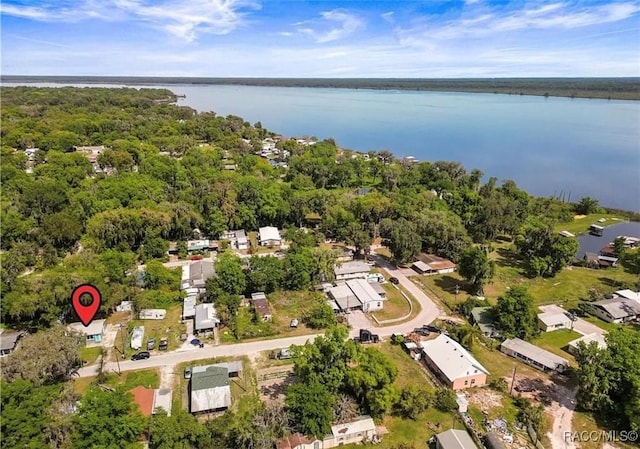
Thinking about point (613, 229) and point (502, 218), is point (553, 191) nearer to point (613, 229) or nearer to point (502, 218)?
point (613, 229)

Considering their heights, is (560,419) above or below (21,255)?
below

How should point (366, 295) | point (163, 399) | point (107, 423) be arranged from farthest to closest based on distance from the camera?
point (366, 295)
point (163, 399)
point (107, 423)

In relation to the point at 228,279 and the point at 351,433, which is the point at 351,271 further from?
the point at 351,433

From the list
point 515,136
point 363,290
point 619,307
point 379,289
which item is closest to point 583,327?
point 619,307

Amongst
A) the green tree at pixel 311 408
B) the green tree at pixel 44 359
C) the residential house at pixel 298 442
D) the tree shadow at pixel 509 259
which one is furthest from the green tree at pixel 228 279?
the tree shadow at pixel 509 259

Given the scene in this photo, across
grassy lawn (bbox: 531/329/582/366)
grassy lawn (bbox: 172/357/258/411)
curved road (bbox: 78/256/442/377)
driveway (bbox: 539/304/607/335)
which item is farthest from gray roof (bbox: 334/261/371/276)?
driveway (bbox: 539/304/607/335)

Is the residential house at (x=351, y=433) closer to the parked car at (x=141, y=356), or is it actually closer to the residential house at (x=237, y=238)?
the parked car at (x=141, y=356)

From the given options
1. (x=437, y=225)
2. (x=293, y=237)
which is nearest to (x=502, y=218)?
(x=437, y=225)
